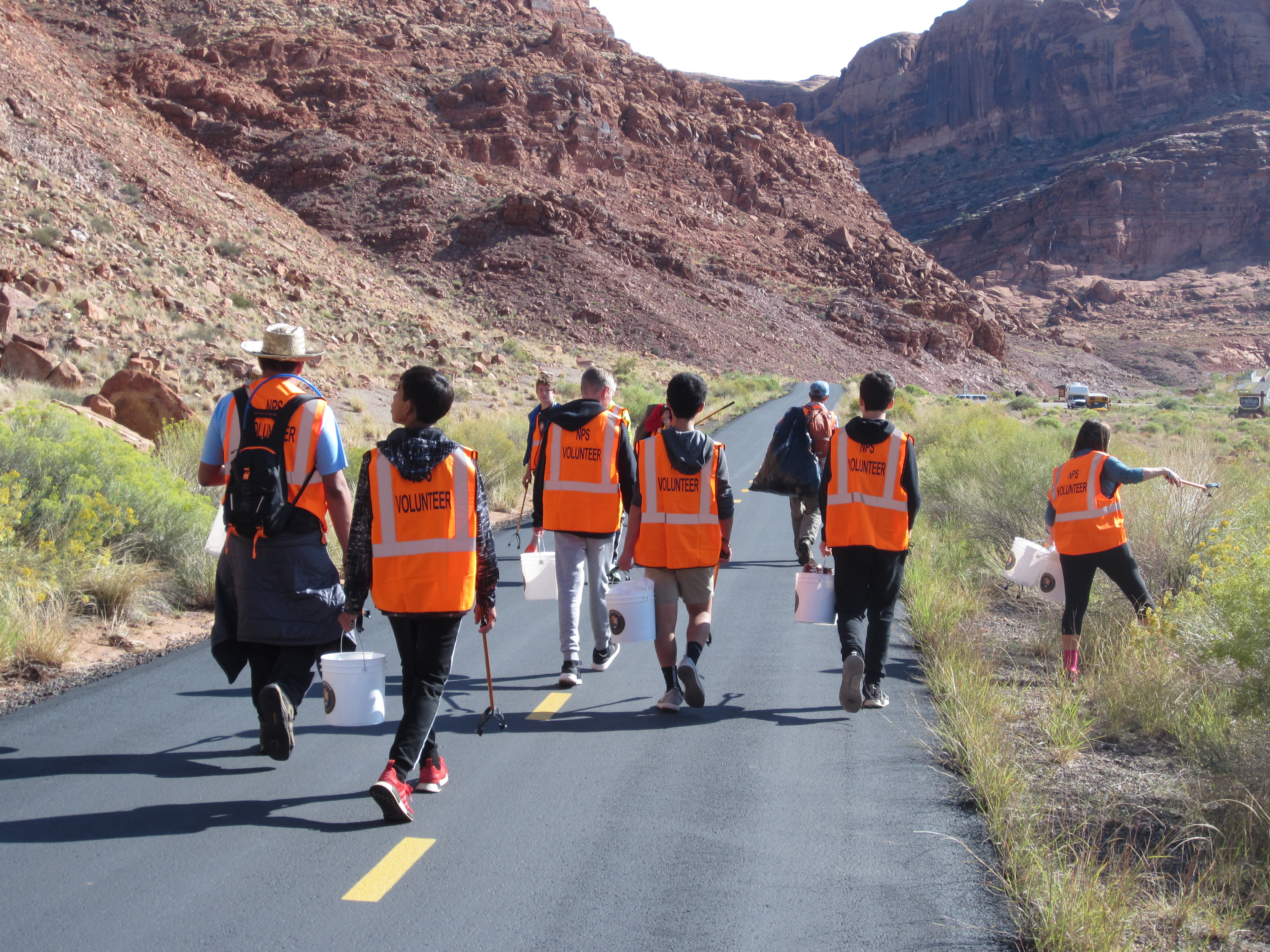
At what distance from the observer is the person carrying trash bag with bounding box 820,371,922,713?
18.0 feet

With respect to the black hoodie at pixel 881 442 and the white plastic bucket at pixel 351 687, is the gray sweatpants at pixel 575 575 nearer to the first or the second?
the black hoodie at pixel 881 442

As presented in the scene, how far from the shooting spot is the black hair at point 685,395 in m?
5.50

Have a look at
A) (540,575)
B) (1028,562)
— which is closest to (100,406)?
(540,575)

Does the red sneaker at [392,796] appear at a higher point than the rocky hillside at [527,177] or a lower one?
lower

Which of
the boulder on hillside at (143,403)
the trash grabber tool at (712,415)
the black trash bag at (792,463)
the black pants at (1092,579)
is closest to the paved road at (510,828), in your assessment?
the black pants at (1092,579)

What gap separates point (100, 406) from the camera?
45.9 ft

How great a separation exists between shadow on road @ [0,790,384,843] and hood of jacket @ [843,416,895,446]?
325 centimetres

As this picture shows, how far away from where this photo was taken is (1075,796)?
4488 mm

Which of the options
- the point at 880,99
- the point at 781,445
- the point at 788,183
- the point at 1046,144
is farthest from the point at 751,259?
the point at 880,99

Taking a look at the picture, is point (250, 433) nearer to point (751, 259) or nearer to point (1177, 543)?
point (1177, 543)

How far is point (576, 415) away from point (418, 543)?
208cm

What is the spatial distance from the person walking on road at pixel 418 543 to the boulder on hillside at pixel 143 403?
1169cm

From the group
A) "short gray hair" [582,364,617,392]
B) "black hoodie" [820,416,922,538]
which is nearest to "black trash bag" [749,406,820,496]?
"short gray hair" [582,364,617,392]

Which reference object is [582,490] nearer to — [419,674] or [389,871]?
[419,674]
